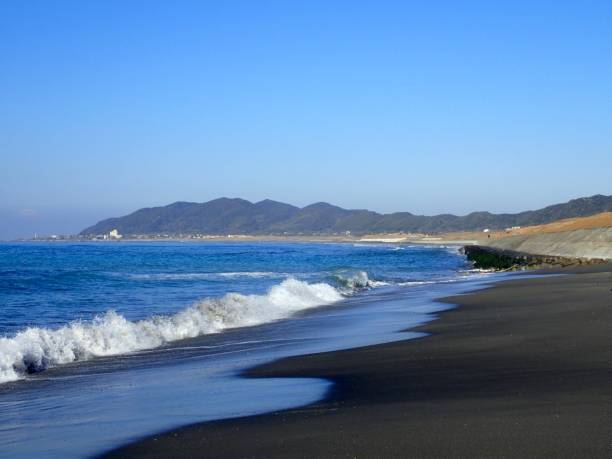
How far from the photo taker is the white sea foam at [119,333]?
13367 millimetres

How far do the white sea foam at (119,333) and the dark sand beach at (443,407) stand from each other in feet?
13.3

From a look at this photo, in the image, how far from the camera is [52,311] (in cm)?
2327

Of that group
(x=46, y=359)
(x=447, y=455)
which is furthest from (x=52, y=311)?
(x=447, y=455)

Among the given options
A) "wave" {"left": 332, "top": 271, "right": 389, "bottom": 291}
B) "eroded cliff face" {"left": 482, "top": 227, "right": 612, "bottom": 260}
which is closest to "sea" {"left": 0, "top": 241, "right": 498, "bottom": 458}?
"wave" {"left": 332, "top": 271, "right": 389, "bottom": 291}

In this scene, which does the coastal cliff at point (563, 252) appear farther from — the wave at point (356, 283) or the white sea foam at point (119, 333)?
the white sea foam at point (119, 333)

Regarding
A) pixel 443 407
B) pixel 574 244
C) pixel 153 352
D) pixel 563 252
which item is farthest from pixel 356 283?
pixel 443 407

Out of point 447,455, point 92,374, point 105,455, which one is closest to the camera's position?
point 447,455

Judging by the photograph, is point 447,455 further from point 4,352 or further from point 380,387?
point 4,352

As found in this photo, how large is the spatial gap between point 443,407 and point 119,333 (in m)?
9.96

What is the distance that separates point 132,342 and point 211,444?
379 inches

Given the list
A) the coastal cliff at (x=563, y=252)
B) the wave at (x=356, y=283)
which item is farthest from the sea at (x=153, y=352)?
the coastal cliff at (x=563, y=252)

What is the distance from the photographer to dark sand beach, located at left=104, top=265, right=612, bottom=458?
255 inches

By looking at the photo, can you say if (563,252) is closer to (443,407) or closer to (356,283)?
(356,283)

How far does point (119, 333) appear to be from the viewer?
54.2ft
